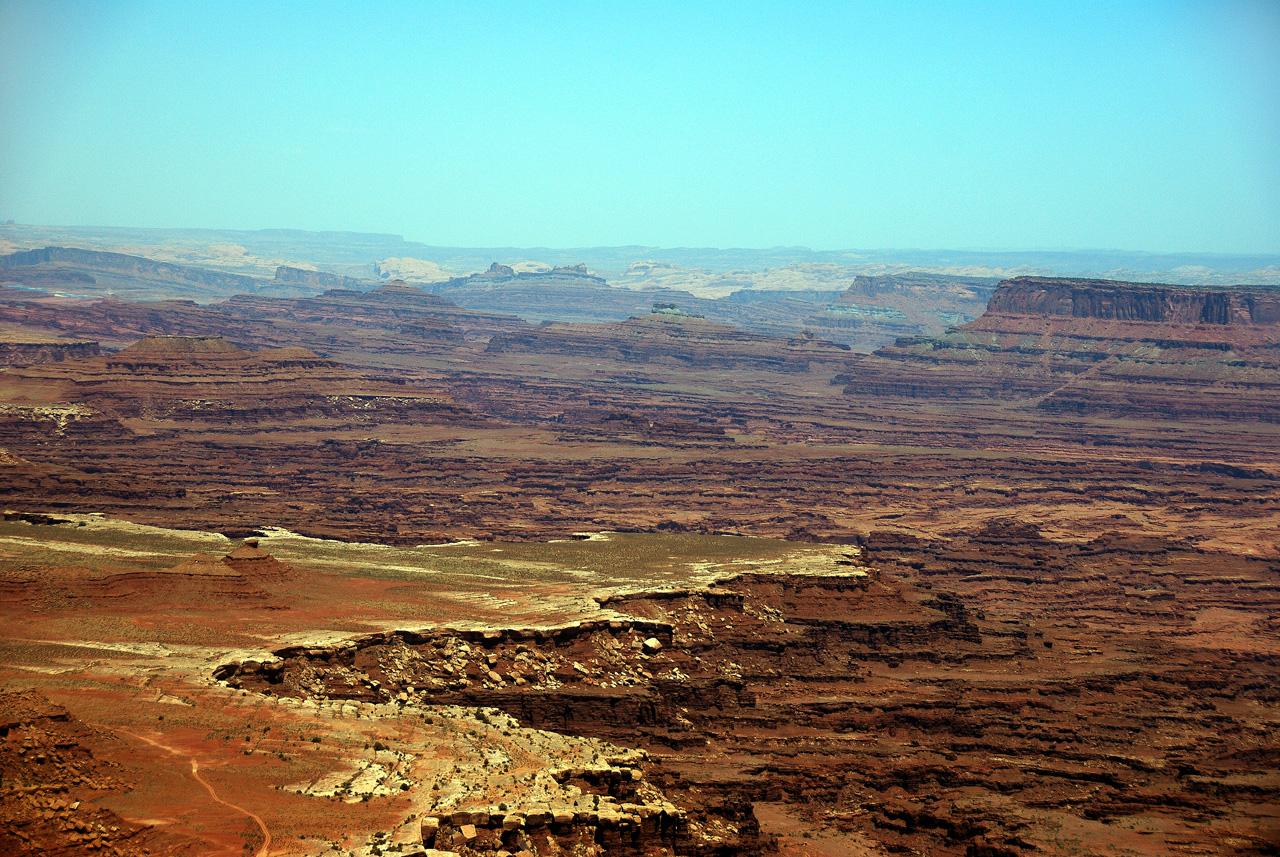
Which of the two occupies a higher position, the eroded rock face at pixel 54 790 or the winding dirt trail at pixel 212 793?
the eroded rock face at pixel 54 790

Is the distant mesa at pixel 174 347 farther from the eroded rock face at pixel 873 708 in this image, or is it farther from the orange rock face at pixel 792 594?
the eroded rock face at pixel 873 708

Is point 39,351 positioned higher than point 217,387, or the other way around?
point 39,351

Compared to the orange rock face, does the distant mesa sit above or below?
above

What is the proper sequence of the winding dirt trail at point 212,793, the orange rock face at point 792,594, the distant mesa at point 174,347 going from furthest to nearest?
the distant mesa at point 174,347, the orange rock face at point 792,594, the winding dirt trail at point 212,793

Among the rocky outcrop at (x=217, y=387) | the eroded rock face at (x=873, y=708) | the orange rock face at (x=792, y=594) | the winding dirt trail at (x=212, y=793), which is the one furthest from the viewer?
the rocky outcrop at (x=217, y=387)

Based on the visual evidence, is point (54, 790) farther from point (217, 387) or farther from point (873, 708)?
point (217, 387)

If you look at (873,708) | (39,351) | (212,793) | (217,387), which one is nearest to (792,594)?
(873,708)

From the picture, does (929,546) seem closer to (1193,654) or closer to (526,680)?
(1193,654)

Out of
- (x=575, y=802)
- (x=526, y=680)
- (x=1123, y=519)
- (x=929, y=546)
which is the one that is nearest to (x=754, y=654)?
(x=526, y=680)

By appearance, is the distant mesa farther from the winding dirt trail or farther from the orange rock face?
the winding dirt trail

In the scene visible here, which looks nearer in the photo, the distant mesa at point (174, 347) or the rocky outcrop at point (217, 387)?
the rocky outcrop at point (217, 387)

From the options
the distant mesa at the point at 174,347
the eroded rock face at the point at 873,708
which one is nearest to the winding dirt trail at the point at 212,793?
the eroded rock face at the point at 873,708

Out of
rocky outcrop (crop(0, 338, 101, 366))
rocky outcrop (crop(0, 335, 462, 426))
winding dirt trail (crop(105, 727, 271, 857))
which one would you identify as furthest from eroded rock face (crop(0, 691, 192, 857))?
rocky outcrop (crop(0, 338, 101, 366))
